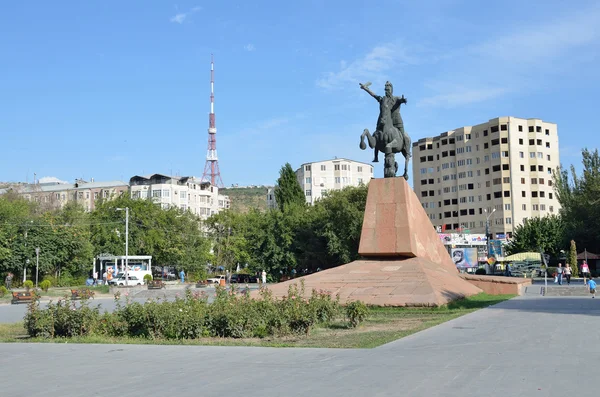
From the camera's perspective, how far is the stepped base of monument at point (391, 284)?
1677 centimetres

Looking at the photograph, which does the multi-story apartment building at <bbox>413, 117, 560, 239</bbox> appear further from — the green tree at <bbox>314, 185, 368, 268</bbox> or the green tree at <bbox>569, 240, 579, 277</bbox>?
the green tree at <bbox>314, 185, 368, 268</bbox>

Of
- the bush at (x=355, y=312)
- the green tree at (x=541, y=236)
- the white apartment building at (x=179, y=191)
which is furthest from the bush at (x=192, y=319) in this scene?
the white apartment building at (x=179, y=191)

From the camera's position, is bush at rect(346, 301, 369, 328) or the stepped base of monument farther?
the stepped base of monument

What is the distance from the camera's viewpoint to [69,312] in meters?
12.4

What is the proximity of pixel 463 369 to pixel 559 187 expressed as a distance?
2054 inches

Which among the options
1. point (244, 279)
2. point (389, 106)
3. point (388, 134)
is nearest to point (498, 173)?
point (244, 279)

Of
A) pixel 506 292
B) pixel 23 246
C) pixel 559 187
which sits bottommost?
pixel 506 292

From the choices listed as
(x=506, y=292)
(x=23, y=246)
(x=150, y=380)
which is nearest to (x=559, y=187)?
(x=506, y=292)

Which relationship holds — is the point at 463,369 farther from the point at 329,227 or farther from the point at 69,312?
the point at 329,227

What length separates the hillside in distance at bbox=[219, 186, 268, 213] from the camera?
538ft

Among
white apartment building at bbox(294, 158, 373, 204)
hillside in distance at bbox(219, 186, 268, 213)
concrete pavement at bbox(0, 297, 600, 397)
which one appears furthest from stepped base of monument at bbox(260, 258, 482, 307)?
hillside in distance at bbox(219, 186, 268, 213)

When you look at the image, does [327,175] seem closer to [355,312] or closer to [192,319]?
[355,312]

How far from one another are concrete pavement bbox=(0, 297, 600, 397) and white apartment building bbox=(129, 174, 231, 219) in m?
76.9

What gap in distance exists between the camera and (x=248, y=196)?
17112 centimetres
